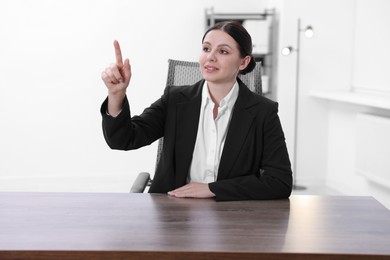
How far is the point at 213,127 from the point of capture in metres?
2.20

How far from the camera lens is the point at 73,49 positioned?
5.44m

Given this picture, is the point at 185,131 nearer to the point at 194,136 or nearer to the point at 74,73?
the point at 194,136

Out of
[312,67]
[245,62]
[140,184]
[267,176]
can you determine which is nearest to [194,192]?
[267,176]

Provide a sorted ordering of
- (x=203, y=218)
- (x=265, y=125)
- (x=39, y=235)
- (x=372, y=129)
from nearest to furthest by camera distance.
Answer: (x=39, y=235), (x=203, y=218), (x=265, y=125), (x=372, y=129)

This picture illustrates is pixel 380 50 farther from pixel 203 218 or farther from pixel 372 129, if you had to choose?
pixel 203 218

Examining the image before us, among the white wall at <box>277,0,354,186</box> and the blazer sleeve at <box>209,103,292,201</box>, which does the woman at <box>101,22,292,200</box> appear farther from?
the white wall at <box>277,0,354,186</box>

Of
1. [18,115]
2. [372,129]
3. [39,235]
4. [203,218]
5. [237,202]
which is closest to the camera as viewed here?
[39,235]

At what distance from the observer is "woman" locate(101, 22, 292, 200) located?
6.98ft

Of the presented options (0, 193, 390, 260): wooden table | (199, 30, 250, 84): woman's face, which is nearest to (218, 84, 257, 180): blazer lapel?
(199, 30, 250, 84): woman's face

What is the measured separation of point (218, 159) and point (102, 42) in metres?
3.51

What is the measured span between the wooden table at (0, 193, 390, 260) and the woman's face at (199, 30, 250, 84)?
518 millimetres

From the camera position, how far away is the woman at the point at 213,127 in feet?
6.98

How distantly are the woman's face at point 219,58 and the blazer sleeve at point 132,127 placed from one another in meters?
0.21

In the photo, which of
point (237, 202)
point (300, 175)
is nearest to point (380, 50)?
point (300, 175)
